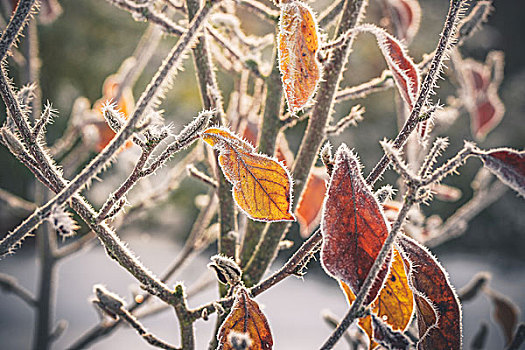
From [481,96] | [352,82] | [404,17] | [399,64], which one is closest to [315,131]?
[399,64]

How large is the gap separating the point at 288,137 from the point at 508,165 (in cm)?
191

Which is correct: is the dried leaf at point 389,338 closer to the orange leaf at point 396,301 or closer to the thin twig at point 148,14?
the orange leaf at point 396,301

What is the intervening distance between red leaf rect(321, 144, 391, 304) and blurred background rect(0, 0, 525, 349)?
54.6 inches

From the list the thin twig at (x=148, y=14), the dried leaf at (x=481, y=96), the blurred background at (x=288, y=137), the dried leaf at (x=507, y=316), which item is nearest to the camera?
the thin twig at (x=148, y=14)

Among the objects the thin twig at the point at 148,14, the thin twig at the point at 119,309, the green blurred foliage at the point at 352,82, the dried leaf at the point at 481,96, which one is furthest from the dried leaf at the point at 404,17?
the green blurred foliage at the point at 352,82

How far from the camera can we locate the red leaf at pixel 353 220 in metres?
0.21

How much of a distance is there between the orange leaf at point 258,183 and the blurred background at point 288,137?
137cm

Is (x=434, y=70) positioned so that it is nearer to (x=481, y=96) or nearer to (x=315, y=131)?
(x=315, y=131)

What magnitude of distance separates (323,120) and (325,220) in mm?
140

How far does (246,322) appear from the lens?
23 centimetres

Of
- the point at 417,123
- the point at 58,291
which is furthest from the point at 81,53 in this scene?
the point at 417,123

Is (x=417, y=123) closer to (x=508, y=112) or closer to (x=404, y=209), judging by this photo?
(x=404, y=209)

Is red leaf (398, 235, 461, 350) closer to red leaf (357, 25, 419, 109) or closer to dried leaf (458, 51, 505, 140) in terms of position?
red leaf (357, 25, 419, 109)

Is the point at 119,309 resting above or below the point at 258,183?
below
